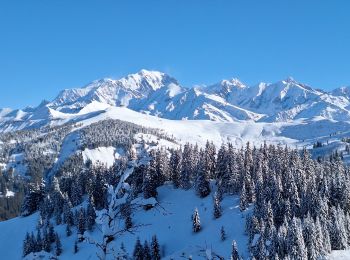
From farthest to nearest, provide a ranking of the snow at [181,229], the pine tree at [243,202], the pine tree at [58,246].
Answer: the pine tree at [58,246] < the pine tree at [243,202] < the snow at [181,229]

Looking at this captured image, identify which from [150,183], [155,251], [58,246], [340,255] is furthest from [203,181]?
[340,255]

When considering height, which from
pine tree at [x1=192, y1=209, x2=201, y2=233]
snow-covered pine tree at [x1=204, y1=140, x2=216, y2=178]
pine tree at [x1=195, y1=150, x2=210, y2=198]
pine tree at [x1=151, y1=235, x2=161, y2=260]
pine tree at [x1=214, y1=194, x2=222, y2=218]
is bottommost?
pine tree at [x1=151, y1=235, x2=161, y2=260]

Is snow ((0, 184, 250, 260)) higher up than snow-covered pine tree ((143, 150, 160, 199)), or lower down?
lower down

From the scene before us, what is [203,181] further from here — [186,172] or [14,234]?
[14,234]

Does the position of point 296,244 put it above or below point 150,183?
below

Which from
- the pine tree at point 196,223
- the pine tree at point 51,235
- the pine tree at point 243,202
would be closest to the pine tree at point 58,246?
the pine tree at point 51,235

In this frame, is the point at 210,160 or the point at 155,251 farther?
the point at 210,160

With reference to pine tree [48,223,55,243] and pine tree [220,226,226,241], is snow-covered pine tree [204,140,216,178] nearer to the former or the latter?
pine tree [220,226,226,241]

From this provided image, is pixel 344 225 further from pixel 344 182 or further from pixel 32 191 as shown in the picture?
pixel 32 191

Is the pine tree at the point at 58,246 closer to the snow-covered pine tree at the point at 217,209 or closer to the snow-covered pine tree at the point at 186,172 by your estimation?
the snow-covered pine tree at the point at 186,172

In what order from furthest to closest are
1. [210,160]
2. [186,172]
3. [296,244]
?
1. [186,172]
2. [210,160]
3. [296,244]

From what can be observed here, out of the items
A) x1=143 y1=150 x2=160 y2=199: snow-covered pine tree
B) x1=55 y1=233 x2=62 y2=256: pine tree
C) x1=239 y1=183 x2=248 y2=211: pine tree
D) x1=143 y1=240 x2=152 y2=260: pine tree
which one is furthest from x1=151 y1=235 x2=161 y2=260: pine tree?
x1=55 y1=233 x2=62 y2=256: pine tree

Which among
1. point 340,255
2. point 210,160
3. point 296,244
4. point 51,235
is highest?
point 210,160

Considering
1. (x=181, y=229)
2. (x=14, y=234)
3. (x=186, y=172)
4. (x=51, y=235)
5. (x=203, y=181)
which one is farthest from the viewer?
(x=14, y=234)
